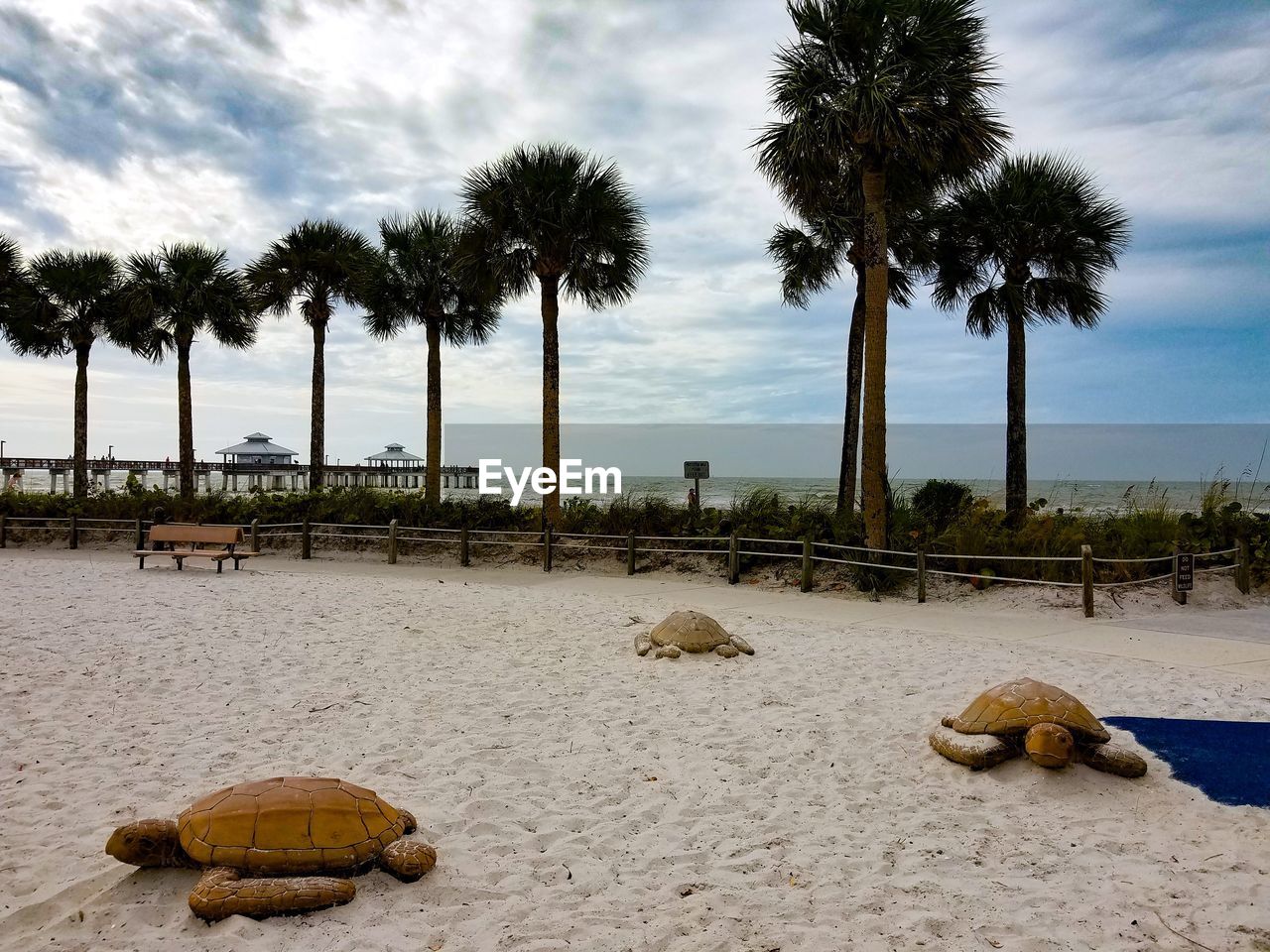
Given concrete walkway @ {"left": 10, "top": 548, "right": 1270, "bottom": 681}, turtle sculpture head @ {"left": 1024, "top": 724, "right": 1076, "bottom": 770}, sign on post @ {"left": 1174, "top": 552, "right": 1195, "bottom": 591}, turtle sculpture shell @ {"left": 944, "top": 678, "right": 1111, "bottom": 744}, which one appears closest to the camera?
turtle sculpture head @ {"left": 1024, "top": 724, "right": 1076, "bottom": 770}

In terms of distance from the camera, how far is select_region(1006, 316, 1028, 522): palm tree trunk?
17.2 m

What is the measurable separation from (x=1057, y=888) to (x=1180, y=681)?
182 inches

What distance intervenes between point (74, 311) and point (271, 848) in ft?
88.9

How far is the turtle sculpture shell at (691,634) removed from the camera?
781cm

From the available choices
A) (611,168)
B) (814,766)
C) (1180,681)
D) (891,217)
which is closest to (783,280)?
(891,217)

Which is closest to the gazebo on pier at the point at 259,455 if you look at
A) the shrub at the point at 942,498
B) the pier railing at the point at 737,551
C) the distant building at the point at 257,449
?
the distant building at the point at 257,449

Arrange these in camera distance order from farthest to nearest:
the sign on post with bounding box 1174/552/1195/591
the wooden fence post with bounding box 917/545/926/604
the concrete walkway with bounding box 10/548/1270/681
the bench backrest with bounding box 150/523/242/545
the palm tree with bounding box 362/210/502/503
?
the palm tree with bounding box 362/210/502/503 < the bench backrest with bounding box 150/523/242/545 < the wooden fence post with bounding box 917/545/926/604 < the sign on post with bounding box 1174/552/1195/591 < the concrete walkway with bounding box 10/548/1270/681

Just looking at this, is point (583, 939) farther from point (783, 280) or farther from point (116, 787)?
point (783, 280)

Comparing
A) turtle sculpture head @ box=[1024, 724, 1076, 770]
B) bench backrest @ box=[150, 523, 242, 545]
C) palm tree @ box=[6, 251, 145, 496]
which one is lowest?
turtle sculpture head @ box=[1024, 724, 1076, 770]

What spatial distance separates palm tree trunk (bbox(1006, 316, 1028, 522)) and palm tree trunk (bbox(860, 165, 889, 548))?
6.32m

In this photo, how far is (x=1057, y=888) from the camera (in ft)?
11.8

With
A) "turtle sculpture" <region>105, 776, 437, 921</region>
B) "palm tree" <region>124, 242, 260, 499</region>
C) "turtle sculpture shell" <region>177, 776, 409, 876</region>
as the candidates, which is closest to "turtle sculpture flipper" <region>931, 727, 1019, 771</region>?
"turtle sculpture" <region>105, 776, 437, 921</region>

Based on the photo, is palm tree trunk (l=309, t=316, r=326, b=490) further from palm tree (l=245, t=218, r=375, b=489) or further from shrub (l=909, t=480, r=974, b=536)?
shrub (l=909, t=480, r=974, b=536)

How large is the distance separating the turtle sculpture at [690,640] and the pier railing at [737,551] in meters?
4.10
